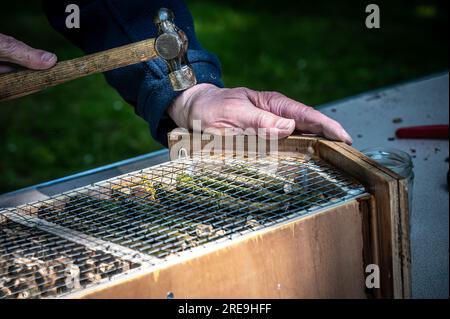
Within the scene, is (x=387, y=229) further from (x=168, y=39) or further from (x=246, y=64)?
(x=246, y=64)

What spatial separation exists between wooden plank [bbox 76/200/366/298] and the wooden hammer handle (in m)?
0.69

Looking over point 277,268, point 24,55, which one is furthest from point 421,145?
point 24,55

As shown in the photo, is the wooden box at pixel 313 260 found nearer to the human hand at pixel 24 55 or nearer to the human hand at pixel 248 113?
the human hand at pixel 248 113

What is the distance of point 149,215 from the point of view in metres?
1.43

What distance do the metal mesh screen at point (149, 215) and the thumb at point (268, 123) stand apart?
0.09 meters

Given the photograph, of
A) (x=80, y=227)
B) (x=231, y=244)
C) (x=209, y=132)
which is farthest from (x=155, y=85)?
(x=231, y=244)

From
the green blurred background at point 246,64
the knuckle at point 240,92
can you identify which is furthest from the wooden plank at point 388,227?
the green blurred background at point 246,64

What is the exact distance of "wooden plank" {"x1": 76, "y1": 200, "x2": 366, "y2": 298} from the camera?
48.2 inches

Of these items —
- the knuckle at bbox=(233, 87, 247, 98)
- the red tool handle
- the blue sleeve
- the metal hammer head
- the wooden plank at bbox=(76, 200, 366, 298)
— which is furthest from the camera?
the red tool handle

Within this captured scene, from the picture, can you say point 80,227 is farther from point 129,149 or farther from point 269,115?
point 129,149

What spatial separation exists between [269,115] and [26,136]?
365 cm

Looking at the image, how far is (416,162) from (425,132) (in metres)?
0.20

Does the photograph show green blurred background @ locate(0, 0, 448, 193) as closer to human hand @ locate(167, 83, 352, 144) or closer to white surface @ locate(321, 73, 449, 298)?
white surface @ locate(321, 73, 449, 298)

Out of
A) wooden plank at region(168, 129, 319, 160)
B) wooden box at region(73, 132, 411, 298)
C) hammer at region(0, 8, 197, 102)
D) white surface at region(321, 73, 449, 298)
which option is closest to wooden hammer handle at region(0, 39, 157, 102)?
hammer at region(0, 8, 197, 102)
